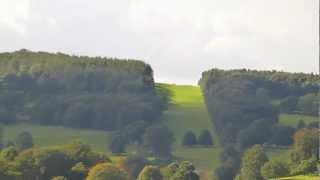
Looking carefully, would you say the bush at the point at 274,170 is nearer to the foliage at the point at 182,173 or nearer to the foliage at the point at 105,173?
the foliage at the point at 182,173

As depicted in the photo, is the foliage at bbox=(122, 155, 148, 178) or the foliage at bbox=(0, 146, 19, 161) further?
the foliage at bbox=(122, 155, 148, 178)

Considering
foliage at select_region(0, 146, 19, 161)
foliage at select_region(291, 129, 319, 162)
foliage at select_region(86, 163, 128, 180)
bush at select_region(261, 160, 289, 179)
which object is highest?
foliage at select_region(291, 129, 319, 162)

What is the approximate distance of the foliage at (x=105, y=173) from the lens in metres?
139

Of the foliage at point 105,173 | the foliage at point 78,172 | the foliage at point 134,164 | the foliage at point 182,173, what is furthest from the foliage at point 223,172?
the foliage at point 105,173

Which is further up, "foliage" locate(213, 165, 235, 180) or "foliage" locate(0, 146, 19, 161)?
"foliage" locate(0, 146, 19, 161)

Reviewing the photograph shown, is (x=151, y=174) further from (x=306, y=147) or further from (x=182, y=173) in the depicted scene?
(x=306, y=147)

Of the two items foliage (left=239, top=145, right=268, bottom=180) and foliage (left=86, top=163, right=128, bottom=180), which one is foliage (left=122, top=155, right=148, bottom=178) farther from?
foliage (left=86, top=163, right=128, bottom=180)

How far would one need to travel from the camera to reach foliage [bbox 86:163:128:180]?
456ft

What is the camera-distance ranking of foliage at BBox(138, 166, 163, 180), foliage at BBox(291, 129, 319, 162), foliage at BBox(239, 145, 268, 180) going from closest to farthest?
foliage at BBox(138, 166, 163, 180), foliage at BBox(239, 145, 268, 180), foliage at BBox(291, 129, 319, 162)

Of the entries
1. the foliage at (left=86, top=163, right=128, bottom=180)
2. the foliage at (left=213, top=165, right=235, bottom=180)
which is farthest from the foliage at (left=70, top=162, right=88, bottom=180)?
the foliage at (left=213, top=165, right=235, bottom=180)

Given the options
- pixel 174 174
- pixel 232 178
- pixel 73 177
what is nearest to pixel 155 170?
pixel 174 174

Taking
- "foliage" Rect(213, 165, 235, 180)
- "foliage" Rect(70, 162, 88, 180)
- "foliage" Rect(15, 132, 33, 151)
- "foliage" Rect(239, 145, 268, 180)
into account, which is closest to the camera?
"foliage" Rect(70, 162, 88, 180)

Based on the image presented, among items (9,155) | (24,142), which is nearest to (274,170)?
(9,155)

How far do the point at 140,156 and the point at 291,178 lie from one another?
55364 millimetres
